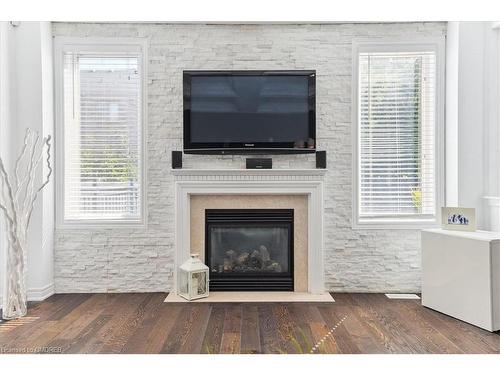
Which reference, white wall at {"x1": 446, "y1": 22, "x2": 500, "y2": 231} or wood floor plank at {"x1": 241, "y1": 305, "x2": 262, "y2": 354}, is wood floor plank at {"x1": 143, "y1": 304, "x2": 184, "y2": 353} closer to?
wood floor plank at {"x1": 241, "y1": 305, "x2": 262, "y2": 354}

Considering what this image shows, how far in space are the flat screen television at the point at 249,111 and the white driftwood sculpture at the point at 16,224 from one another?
130cm

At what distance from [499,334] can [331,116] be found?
221 cm

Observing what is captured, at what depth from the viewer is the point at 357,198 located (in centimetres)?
381

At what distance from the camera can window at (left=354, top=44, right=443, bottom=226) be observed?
150 inches

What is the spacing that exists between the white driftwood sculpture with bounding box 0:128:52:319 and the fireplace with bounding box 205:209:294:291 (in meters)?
1.53

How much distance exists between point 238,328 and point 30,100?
2.64 metres

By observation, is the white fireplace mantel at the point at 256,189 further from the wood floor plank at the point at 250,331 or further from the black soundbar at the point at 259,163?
the wood floor plank at the point at 250,331

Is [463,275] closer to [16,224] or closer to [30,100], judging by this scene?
[16,224]

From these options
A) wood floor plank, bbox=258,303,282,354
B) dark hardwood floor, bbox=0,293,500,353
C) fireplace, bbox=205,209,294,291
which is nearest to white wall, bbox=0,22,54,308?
dark hardwood floor, bbox=0,293,500,353

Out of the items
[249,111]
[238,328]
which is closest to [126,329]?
[238,328]

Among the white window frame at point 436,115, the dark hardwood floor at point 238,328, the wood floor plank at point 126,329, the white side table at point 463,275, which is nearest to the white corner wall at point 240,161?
the white window frame at point 436,115

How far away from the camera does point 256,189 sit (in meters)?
3.72

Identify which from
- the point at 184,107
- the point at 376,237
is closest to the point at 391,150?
the point at 376,237

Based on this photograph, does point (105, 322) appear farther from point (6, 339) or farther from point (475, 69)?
point (475, 69)
